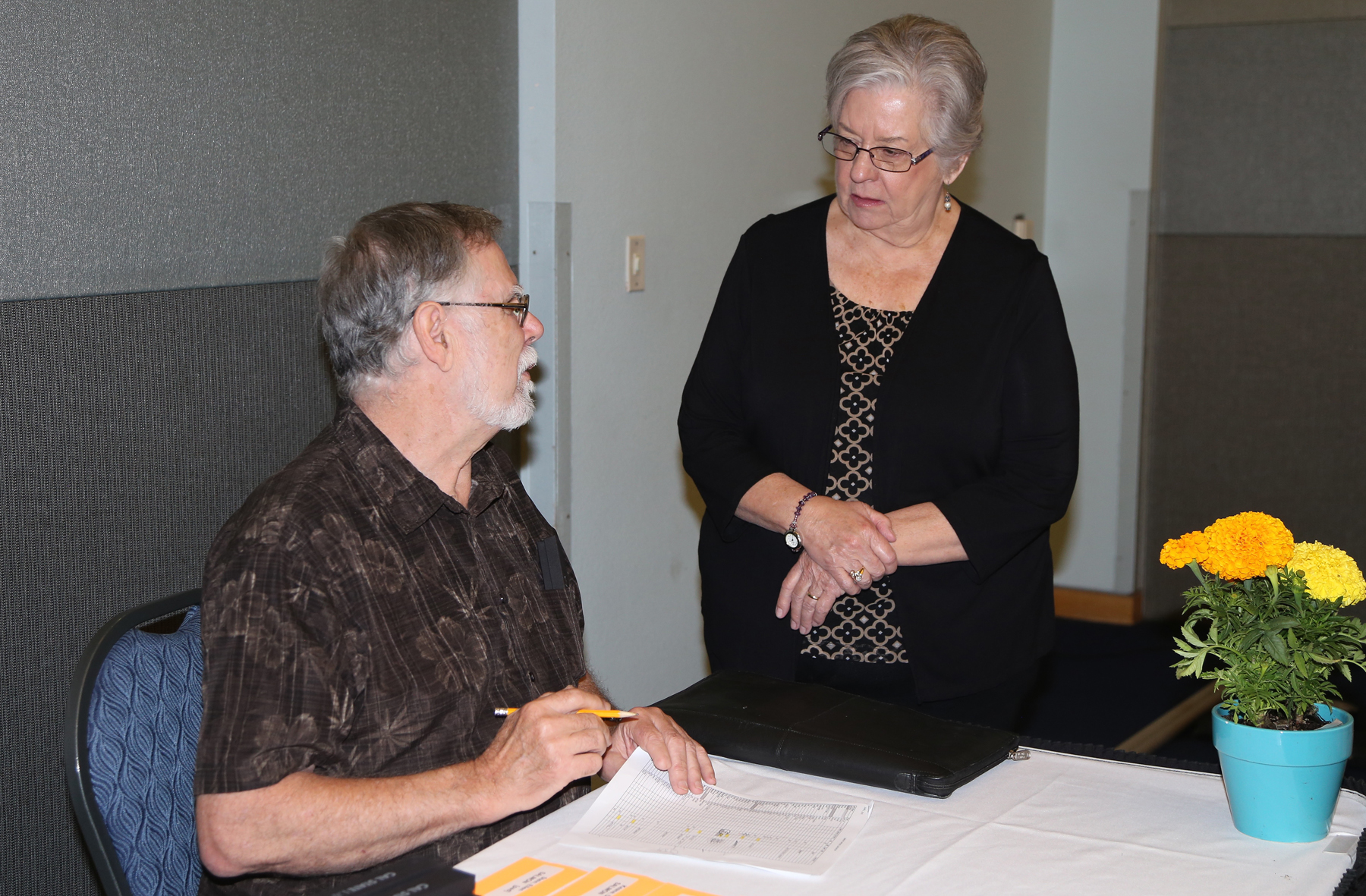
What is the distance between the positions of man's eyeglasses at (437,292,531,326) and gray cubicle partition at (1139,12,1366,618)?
3903 millimetres

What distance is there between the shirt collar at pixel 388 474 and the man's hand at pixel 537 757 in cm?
29

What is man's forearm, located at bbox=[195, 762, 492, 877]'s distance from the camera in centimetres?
130

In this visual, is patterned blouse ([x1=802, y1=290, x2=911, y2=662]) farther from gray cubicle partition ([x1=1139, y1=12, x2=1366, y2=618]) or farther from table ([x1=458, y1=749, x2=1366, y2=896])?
gray cubicle partition ([x1=1139, y1=12, x2=1366, y2=618])

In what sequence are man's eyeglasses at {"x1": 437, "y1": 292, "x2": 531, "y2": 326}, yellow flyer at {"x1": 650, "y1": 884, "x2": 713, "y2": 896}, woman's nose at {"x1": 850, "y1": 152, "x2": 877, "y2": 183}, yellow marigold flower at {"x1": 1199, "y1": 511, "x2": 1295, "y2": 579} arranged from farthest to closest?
woman's nose at {"x1": 850, "y1": 152, "x2": 877, "y2": 183} < man's eyeglasses at {"x1": 437, "y1": 292, "x2": 531, "y2": 326} < yellow marigold flower at {"x1": 1199, "y1": 511, "x2": 1295, "y2": 579} < yellow flyer at {"x1": 650, "y1": 884, "x2": 713, "y2": 896}

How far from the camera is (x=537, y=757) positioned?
4.54ft

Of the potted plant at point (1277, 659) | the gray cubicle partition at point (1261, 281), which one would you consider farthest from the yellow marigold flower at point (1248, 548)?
the gray cubicle partition at point (1261, 281)

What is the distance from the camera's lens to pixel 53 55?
1761mm

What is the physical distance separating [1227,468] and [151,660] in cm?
439

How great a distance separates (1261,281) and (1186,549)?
387 centimetres

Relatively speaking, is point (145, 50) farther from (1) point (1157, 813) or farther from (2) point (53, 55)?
(1) point (1157, 813)

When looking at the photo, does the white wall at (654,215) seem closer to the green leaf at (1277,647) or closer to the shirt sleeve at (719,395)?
the shirt sleeve at (719,395)

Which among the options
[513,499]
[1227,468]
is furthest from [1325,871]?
[1227,468]

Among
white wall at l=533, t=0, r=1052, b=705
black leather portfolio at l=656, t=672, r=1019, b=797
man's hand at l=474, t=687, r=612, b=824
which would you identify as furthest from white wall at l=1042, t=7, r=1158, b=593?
man's hand at l=474, t=687, r=612, b=824

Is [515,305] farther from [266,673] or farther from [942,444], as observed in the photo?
[942,444]
